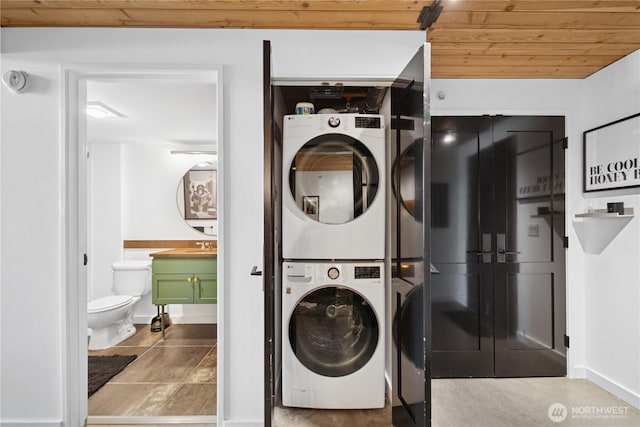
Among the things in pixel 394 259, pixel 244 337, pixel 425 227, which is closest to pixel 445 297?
pixel 394 259

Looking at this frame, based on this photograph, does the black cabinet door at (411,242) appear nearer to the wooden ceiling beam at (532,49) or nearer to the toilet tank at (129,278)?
the wooden ceiling beam at (532,49)

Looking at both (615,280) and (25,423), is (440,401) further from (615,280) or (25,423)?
(25,423)

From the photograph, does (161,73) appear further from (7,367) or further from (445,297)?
(445,297)

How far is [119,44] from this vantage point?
6.17ft

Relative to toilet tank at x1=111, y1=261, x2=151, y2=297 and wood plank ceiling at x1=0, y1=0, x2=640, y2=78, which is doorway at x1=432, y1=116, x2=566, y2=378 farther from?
toilet tank at x1=111, y1=261, x2=151, y2=297

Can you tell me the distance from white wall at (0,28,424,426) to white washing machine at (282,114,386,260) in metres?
0.23

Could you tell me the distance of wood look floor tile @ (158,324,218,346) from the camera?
3.29 metres

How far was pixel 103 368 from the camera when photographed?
8.79ft

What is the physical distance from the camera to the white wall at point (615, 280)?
2203mm

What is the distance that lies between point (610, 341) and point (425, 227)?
6.83 ft

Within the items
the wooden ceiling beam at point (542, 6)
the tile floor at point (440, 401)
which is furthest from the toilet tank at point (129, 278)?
the wooden ceiling beam at point (542, 6)

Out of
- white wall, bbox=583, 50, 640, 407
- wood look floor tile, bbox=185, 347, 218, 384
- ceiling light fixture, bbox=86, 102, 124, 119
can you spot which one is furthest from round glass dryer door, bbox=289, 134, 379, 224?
ceiling light fixture, bbox=86, 102, 124, 119

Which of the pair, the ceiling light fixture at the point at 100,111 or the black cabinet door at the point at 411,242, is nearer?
the black cabinet door at the point at 411,242

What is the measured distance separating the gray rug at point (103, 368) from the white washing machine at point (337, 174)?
1.79 metres
